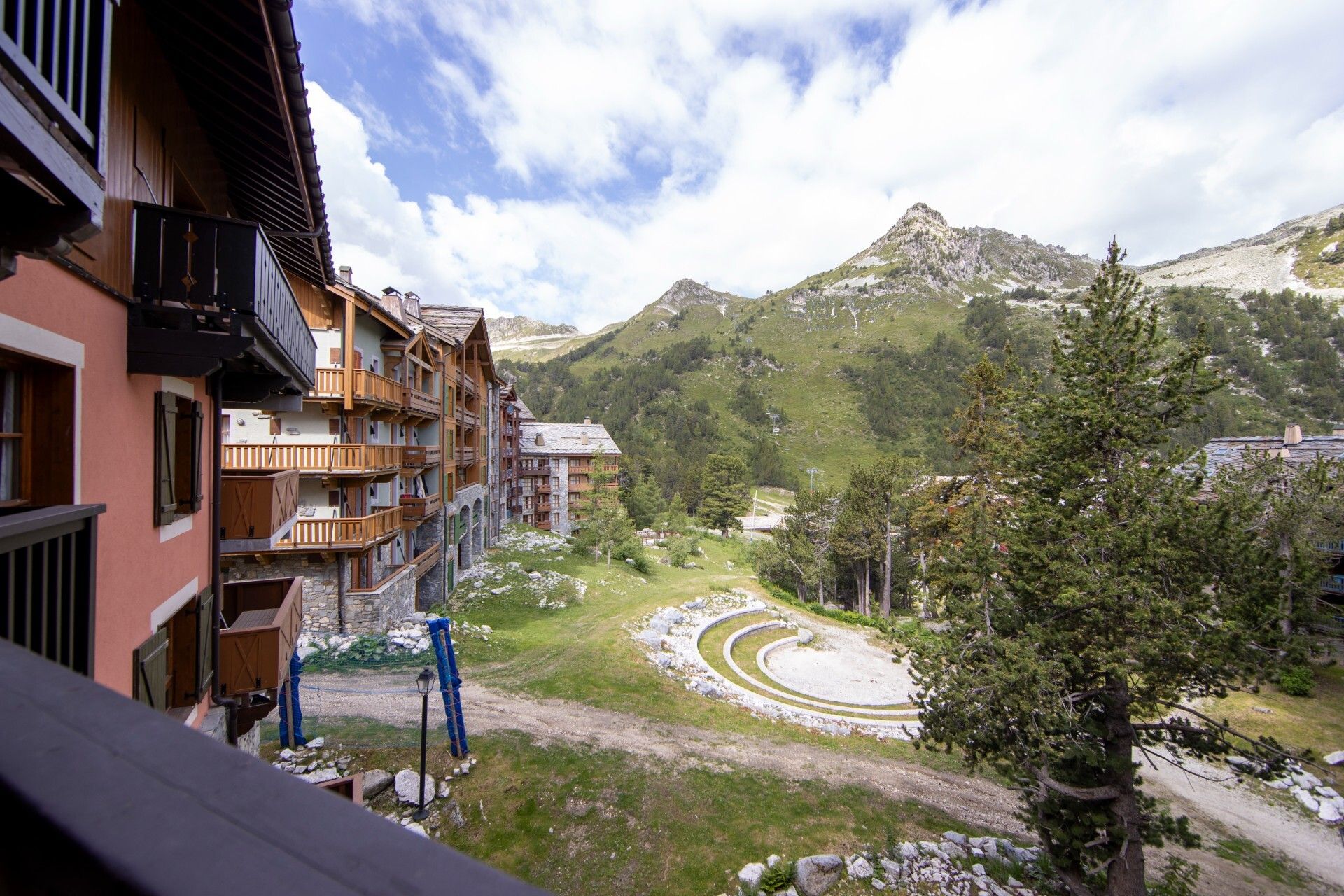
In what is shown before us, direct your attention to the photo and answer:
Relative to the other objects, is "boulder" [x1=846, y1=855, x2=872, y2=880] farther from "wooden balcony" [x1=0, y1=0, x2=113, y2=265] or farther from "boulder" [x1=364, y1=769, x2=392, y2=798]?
"wooden balcony" [x1=0, y1=0, x2=113, y2=265]

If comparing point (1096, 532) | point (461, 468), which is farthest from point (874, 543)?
point (1096, 532)

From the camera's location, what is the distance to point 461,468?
32.8m

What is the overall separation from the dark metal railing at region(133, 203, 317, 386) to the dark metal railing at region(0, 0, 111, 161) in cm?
283

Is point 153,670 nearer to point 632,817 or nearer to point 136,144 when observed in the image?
point 136,144

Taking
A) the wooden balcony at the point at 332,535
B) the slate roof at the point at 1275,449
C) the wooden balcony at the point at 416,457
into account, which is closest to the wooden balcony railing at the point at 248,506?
the wooden balcony at the point at 332,535

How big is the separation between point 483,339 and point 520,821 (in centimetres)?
2995

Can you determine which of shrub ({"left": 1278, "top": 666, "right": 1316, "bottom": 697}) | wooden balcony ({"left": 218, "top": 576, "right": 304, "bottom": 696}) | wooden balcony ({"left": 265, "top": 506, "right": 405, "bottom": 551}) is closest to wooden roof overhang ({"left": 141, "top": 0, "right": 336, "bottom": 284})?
wooden balcony ({"left": 218, "top": 576, "right": 304, "bottom": 696})

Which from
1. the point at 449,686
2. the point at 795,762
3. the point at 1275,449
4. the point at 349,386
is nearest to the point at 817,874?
the point at 795,762

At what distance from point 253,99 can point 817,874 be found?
14.9 m

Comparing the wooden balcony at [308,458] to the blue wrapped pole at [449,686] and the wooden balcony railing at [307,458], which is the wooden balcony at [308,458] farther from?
the blue wrapped pole at [449,686]

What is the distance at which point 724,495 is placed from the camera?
7288cm

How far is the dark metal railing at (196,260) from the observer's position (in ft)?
19.0

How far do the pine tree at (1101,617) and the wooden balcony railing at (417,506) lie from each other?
1913 centimetres

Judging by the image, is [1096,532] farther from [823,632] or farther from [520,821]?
[823,632]
